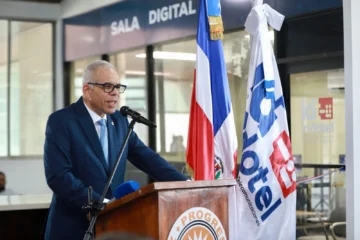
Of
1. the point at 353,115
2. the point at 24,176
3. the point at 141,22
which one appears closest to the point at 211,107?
the point at 353,115

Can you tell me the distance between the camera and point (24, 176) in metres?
11.0

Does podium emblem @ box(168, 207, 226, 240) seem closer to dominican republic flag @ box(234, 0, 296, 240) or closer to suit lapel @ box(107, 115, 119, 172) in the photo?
suit lapel @ box(107, 115, 119, 172)

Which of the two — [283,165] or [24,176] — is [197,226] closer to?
[283,165]

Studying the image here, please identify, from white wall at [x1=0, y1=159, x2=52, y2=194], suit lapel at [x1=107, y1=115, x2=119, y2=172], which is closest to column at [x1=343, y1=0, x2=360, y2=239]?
suit lapel at [x1=107, y1=115, x2=119, y2=172]

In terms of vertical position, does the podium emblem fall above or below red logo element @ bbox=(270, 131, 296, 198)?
below

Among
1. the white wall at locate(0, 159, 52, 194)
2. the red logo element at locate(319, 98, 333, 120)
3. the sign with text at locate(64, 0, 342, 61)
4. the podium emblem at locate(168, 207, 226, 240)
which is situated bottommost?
the white wall at locate(0, 159, 52, 194)

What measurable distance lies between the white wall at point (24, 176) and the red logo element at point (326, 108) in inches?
240

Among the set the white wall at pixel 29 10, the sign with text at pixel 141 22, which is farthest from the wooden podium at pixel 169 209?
the white wall at pixel 29 10

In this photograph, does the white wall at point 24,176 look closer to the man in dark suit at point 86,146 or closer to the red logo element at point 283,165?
the red logo element at point 283,165

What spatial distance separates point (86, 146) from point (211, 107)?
113cm

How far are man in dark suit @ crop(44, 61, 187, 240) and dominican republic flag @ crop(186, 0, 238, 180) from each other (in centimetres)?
80

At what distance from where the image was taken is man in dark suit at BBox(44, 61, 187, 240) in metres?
3.45

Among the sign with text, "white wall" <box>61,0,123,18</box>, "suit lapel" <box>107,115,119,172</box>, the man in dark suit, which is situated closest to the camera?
the man in dark suit

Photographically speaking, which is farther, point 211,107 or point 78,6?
point 78,6
